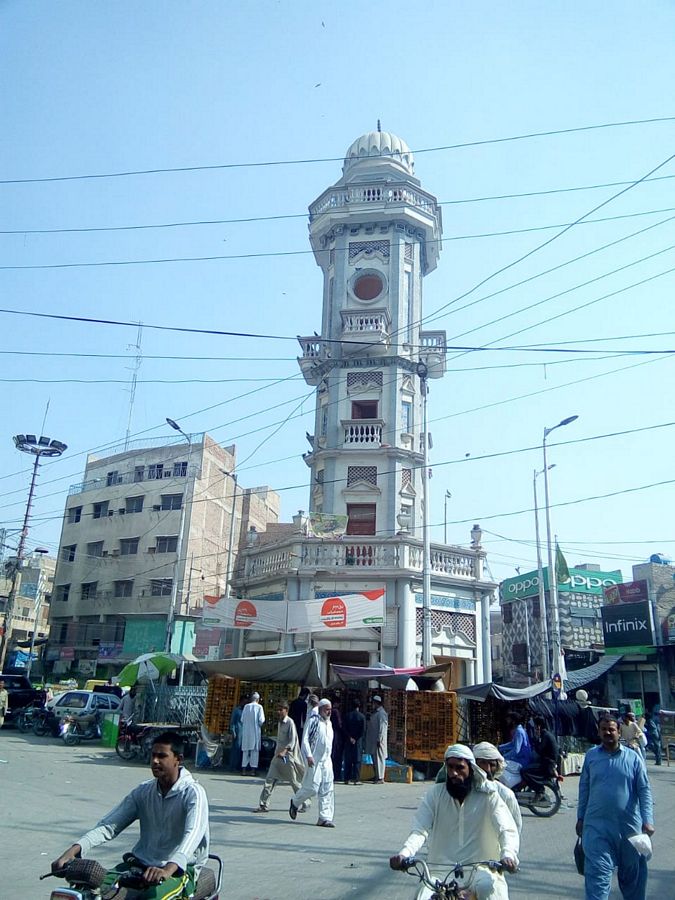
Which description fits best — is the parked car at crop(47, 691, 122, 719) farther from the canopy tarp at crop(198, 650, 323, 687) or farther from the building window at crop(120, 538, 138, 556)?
the building window at crop(120, 538, 138, 556)

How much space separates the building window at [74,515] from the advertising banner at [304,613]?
28368 mm

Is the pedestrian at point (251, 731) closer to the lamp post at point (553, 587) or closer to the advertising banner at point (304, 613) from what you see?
the advertising banner at point (304, 613)

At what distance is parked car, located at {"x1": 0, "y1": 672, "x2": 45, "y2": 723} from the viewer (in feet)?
83.0

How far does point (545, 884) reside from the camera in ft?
22.6

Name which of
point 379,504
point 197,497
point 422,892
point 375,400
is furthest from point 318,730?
point 197,497

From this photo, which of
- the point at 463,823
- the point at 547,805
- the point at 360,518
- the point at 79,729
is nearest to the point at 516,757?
the point at 547,805

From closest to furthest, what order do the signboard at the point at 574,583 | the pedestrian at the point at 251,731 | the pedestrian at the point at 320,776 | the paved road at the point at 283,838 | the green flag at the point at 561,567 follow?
the paved road at the point at 283,838
the pedestrian at the point at 320,776
the pedestrian at the point at 251,731
the green flag at the point at 561,567
the signboard at the point at 574,583

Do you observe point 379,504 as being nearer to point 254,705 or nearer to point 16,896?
point 254,705

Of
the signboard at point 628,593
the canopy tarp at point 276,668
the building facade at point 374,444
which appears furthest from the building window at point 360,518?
the signboard at point 628,593

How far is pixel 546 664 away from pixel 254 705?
16937mm

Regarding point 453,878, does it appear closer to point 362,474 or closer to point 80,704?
point 80,704

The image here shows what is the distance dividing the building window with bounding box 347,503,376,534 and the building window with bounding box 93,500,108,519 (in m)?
25.6

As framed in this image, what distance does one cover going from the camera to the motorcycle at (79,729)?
68.3 ft

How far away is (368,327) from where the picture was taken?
2667 cm
